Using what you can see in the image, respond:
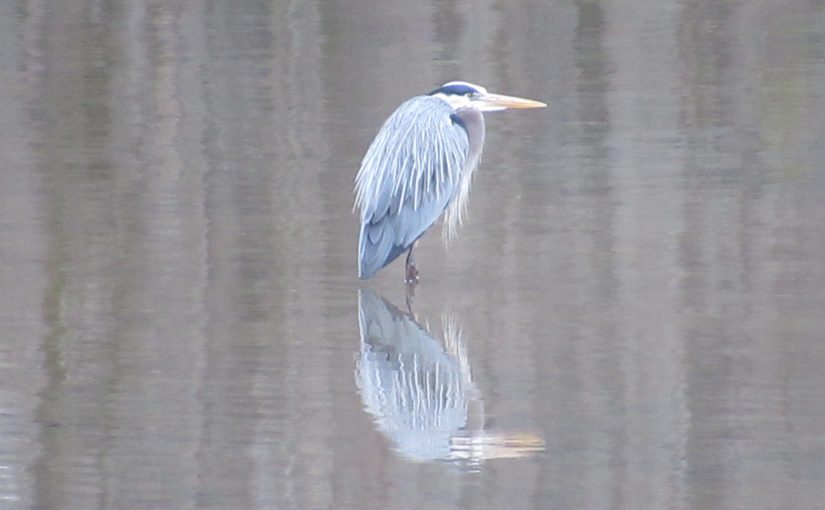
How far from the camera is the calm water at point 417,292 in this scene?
5.02 m

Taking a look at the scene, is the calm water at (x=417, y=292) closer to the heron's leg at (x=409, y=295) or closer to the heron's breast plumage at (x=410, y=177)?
the heron's leg at (x=409, y=295)

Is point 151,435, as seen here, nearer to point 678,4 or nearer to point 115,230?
point 115,230

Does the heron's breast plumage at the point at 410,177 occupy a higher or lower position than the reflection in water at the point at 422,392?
higher

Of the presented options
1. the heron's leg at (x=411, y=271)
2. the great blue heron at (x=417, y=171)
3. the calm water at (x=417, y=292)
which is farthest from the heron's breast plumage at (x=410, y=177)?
the calm water at (x=417, y=292)

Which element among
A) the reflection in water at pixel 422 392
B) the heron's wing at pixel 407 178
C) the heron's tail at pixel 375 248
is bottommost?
the reflection in water at pixel 422 392

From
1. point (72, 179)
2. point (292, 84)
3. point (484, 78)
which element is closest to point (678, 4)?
point (484, 78)

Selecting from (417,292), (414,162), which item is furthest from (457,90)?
(417,292)

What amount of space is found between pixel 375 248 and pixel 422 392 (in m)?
1.40

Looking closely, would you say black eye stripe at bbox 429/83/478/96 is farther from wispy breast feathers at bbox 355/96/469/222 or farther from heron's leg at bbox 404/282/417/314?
heron's leg at bbox 404/282/417/314

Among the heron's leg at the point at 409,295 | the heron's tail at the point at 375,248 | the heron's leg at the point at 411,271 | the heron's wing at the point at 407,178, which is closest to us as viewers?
the heron's leg at the point at 409,295

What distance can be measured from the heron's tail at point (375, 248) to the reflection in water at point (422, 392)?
157 millimetres

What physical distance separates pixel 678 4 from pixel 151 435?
964cm

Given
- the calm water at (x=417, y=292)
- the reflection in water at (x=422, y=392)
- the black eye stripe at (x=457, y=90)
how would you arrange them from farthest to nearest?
the black eye stripe at (x=457, y=90) < the reflection in water at (x=422, y=392) < the calm water at (x=417, y=292)

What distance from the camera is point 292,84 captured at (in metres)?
11.6
